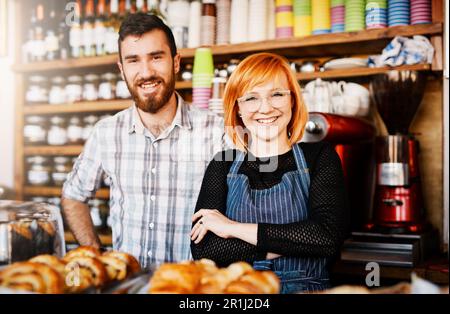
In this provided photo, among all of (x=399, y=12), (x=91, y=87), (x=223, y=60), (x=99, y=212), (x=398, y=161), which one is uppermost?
(x=399, y=12)

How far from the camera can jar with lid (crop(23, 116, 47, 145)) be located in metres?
2.44

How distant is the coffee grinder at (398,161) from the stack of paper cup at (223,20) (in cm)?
64

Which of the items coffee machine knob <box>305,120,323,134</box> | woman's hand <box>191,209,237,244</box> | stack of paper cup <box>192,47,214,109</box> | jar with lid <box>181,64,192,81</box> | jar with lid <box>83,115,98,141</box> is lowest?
woman's hand <box>191,209,237,244</box>

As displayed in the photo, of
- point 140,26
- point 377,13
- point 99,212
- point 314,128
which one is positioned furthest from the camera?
point 99,212

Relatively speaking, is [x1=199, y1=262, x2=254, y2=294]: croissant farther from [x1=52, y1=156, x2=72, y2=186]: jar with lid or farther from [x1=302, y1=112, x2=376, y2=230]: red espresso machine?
[x1=52, y1=156, x2=72, y2=186]: jar with lid

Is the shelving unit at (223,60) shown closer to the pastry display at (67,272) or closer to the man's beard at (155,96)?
the man's beard at (155,96)

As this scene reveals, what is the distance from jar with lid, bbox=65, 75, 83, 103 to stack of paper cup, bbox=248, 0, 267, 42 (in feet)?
2.65

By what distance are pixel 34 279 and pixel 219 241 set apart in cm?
46

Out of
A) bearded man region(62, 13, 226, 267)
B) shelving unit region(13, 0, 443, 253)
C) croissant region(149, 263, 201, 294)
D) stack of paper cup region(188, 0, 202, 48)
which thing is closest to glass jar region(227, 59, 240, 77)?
shelving unit region(13, 0, 443, 253)

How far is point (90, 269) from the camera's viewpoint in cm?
90

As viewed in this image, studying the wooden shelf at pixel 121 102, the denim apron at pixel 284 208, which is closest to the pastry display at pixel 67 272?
the denim apron at pixel 284 208

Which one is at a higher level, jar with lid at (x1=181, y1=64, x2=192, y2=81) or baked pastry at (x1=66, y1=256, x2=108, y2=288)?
jar with lid at (x1=181, y1=64, x2=192, y2=81)

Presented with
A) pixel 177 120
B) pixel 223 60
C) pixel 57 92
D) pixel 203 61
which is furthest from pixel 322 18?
pixel 57 92

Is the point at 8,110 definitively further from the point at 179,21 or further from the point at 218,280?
the point at 218,280
